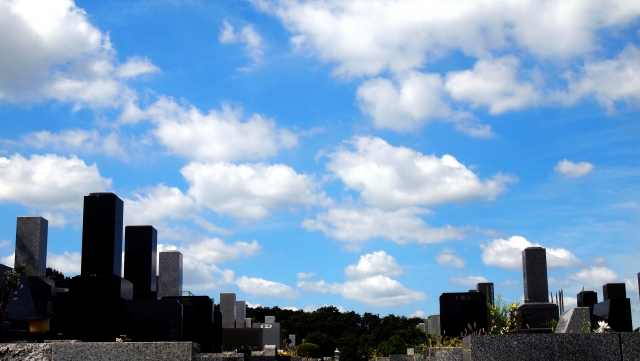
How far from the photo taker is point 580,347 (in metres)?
7.38

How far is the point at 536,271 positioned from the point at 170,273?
11585 millimetres

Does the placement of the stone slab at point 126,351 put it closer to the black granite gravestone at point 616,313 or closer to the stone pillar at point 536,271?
the black granite gravestone at point 616,313

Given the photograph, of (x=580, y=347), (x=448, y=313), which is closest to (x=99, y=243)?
(x=448, y=313)

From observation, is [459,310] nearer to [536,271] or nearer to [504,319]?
[536,271]

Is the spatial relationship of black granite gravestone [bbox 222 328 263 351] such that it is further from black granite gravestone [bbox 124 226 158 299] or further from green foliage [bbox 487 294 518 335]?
green foliage [bbox 487 294 518 335]

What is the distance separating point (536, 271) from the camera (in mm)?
19062

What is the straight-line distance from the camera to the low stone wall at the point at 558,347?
288 inches

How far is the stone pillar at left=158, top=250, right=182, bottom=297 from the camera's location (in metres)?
22.1

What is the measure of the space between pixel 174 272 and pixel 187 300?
211 cm

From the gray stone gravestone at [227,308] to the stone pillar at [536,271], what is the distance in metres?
15.2

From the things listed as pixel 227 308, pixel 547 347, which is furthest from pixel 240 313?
pixel 547 347

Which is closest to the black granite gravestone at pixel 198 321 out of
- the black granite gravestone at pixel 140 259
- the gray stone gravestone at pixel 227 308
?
the black granite gravestone at pixel 140 259

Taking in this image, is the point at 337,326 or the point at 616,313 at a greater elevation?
the point at 616,313

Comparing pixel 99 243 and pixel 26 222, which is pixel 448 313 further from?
pixel 26 222
